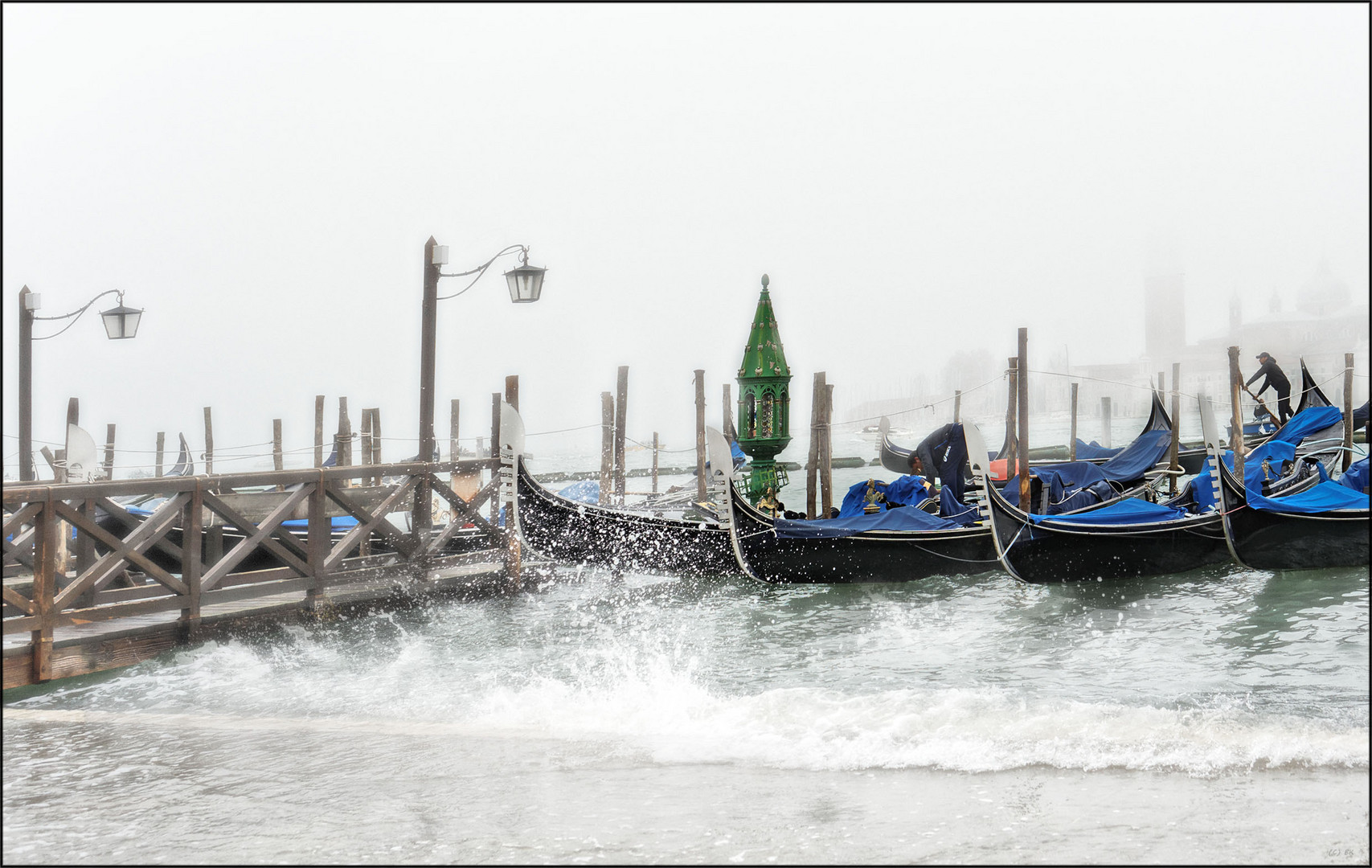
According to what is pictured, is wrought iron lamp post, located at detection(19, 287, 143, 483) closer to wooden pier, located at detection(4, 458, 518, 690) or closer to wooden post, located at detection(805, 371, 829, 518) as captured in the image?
wooden pier, located at detection(4, 458, 518, 690)

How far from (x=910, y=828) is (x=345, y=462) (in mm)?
10951

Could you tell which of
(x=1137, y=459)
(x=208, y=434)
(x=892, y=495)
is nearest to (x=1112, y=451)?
(x=1137, y=459)

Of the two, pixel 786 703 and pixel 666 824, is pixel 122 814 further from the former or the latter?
pixel 786 703

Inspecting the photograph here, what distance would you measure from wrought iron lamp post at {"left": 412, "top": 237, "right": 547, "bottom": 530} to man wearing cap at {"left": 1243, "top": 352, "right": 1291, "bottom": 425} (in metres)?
9.75

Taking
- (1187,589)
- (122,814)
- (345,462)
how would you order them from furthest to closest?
1. (345,462)
2. (1187,589)
3. (122,814)

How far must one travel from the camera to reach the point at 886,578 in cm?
875

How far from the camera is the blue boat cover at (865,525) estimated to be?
8.53 metres

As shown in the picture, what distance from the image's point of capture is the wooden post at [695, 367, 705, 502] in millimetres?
13102

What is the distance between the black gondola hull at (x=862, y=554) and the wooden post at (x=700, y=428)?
4492mm

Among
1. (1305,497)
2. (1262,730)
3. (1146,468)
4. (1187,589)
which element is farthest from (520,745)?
(1146,468)

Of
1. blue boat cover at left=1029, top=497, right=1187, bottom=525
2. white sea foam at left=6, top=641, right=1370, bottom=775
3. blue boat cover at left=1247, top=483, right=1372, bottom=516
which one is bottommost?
white sea foam at left=6, top=641, right=1370, bottom=775

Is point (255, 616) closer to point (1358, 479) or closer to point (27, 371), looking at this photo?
point (27, 371)

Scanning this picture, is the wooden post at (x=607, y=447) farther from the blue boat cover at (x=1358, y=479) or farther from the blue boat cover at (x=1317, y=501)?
the blue boat cover at (x=1358, y=479)

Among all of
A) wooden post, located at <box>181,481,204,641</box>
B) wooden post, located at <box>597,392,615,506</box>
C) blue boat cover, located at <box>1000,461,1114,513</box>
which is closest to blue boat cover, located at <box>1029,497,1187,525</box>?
blue boat cover, located at <box>1000,461,1114,513</box>
